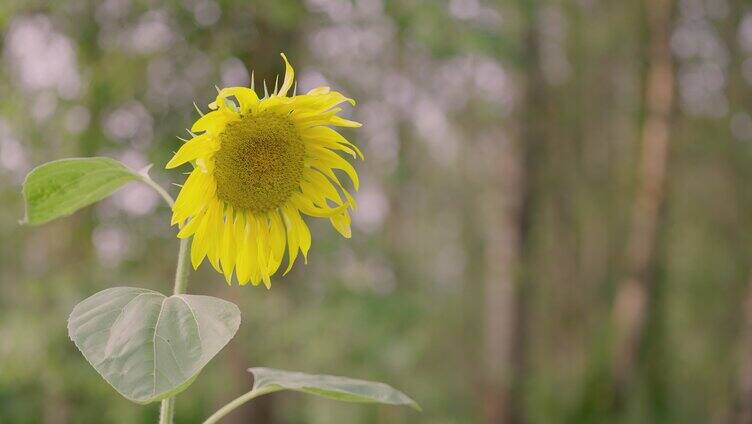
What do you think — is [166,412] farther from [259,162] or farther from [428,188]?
[428,188]

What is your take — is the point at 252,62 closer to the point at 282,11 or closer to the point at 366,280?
the point at 282,11

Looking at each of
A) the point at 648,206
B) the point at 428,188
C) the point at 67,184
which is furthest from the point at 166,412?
the point at 428,188

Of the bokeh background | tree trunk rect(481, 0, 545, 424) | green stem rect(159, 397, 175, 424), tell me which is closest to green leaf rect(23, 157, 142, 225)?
green stem rect(159, 397, 175, 424)

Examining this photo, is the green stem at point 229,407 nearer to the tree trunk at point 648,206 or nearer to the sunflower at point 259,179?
the sunflower at point 259,179

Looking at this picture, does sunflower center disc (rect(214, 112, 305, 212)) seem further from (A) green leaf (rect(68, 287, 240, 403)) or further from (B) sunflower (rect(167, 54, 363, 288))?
(A) green leaf (rect(68, 287, 240, 403))

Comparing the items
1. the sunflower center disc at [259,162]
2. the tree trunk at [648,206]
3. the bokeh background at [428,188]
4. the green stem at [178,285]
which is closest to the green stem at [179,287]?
the green stem at [178,285]
